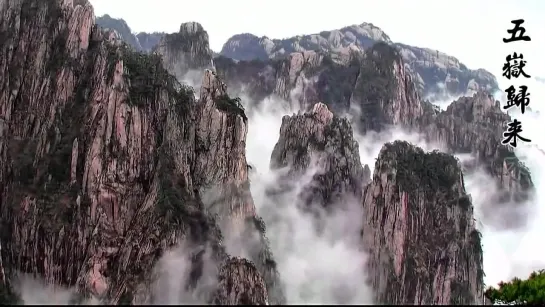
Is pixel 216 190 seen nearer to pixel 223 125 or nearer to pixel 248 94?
pixel 223 125

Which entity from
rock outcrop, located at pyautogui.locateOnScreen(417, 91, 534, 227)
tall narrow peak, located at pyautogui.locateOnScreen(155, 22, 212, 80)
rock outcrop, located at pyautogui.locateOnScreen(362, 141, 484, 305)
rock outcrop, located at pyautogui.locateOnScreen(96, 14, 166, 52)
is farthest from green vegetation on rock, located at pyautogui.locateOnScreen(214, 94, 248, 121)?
rock outcrop, located at pyautogui.locateOnScreen(96, 14, 166, 52)

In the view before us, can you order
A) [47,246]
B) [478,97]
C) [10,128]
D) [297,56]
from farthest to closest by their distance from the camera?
[297,56], [478,97], [10,128], [47,246]

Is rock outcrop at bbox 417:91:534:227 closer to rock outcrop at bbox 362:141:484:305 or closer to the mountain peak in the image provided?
the mountain peak

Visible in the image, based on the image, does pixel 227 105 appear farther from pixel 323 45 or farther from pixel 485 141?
pixel 323 45

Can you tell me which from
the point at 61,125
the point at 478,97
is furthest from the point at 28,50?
the point at 478,97

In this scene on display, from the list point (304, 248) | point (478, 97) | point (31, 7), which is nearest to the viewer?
point (31, 7)

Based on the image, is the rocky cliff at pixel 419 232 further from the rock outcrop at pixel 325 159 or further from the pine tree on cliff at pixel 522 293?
the pine tree on cliff at pixel 522 293

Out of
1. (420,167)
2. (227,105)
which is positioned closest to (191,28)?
(420,167)
